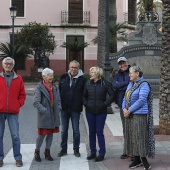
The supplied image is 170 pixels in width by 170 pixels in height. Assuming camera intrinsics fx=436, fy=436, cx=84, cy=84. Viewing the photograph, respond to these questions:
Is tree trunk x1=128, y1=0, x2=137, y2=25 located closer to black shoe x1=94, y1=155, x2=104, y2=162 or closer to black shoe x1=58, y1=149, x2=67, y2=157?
black shoe x1=58, y1=149, x2=67, y2=157

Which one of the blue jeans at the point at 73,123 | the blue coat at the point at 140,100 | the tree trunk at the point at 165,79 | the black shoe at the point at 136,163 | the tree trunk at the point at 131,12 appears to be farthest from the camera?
the tree trunk at the point at 131,12

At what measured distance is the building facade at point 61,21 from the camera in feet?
118

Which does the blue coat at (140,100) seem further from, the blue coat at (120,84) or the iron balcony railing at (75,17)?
the iron balcony railing at (75,17)

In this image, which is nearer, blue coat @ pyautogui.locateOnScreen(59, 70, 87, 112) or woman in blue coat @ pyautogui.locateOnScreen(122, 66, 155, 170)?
woman in blue coat @ pyautogui.locateOnScreen(122, 66, 155, 170)

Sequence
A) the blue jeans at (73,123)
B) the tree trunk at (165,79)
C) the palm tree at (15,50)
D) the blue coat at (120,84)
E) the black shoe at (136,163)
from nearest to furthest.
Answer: the black shoe at (136,163)
the blue coat at (120,84)
the blue jeans at (73,123)
the tree trunk at (165,79)
the palm tree at (15,50)

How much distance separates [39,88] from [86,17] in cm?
2889

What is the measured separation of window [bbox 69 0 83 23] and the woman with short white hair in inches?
1126

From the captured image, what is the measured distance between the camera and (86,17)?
36188mm

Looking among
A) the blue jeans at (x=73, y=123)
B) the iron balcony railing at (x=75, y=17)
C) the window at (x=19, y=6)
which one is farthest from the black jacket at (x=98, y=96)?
the window at (x=19, y=6)

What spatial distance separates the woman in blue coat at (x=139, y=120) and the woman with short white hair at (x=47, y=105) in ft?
4.29

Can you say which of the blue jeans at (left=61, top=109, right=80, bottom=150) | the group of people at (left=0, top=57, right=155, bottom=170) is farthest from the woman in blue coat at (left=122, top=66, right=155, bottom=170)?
the blue jeans at (left=61, top=109, right=80, bottom=150)

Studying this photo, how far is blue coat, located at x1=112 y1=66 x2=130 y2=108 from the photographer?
26.8 ft

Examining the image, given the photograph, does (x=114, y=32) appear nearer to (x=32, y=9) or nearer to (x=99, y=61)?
(x=99, y=61)

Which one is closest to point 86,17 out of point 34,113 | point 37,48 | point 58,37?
point 58,37
